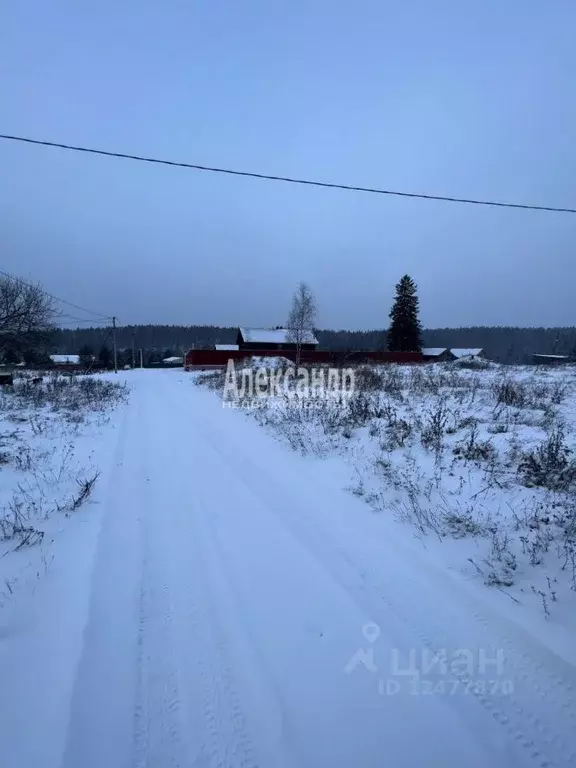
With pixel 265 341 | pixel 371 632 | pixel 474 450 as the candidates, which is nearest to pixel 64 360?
pixel 265 341

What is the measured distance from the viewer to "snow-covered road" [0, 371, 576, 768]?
1.92m

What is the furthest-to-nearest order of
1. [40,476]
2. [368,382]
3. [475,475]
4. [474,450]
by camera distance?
[368,382]
[40,476]
[474,450]
[475,475]

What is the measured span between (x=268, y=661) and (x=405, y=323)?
1685 inches

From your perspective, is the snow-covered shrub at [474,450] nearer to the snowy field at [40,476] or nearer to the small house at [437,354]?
the snowy field at [40,476]

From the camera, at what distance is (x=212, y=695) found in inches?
86.0

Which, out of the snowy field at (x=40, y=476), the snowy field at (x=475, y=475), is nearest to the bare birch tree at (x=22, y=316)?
the snowy field at (x=40, y=476)

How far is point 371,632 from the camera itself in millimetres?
2695

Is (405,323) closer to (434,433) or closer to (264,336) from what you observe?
(264,336)

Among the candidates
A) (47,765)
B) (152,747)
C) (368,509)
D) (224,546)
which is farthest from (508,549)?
(47,765)

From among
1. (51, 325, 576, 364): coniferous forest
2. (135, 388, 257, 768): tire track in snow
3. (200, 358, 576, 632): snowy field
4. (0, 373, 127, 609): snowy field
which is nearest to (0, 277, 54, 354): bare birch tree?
(0, 373, 127, 609): snowy field

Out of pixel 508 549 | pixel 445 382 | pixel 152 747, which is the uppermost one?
pixel 445 382

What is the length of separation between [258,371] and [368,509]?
61.6ft

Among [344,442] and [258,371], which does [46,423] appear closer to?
[344,442]

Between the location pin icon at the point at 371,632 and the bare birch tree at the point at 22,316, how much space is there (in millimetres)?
27640
